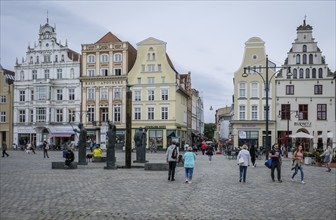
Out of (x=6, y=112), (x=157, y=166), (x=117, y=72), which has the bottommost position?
(x=157, y=166)

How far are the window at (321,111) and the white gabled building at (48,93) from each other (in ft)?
116

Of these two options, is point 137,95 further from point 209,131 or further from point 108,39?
point 209,131

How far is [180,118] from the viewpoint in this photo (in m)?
68.9

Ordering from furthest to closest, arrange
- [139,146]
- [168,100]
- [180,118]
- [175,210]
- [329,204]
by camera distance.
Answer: [180,118], [168,100], [139,146], [329,204], [175,210]

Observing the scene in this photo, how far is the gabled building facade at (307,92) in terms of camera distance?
54875 millimetres

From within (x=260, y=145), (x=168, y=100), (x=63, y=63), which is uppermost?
(x=63, y=63)

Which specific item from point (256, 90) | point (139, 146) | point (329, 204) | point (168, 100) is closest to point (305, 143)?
point (256, 90)

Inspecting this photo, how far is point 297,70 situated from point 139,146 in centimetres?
3239

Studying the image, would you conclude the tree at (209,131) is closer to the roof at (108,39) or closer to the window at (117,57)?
the roof at (108,39)

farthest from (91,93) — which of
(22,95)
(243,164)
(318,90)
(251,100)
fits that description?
(243,164)

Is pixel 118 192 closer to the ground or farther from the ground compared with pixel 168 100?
closer to the ground

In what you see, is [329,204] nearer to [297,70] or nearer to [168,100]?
[297,70]

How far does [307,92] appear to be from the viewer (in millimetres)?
55594

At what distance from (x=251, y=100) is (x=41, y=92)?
108 feet
